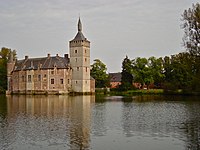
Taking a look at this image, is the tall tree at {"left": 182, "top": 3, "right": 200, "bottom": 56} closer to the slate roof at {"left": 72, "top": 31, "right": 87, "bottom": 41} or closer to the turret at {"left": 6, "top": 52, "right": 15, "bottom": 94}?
the slate roof at {"left": 72, "top": 31, "right": 87, "bottom": 41}

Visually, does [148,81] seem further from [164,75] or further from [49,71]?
[49,71]

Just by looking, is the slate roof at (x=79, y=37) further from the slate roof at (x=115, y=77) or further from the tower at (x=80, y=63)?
the slate roof at (x=115, y=77)

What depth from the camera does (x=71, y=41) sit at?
77125mm

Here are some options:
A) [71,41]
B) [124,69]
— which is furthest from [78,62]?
[124,69]

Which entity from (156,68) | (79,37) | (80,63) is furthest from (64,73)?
(156,68)

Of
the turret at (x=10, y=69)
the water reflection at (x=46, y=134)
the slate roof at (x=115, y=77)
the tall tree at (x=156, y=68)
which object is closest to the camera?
the water reflection at (x=46, y=134)

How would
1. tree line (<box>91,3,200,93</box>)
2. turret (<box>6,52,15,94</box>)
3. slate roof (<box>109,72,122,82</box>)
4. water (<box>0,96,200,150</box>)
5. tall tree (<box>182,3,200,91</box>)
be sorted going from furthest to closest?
slate roof (<box>109,72,122,82</box>), turret (<box>6,52,15,94</box>), tree line (<box>91,3,200,93</box>), tall tree (<box>182,3,200,91</box>), water (<box>0,96,200,150</box>)

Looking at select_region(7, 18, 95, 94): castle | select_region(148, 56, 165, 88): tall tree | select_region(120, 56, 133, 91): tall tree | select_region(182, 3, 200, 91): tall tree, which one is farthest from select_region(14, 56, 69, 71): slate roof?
select_region(182, 3, 200, 91): tall tree

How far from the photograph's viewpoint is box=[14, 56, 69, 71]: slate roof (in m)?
76.0

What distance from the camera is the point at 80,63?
75.6 m

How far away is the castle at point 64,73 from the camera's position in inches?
2958

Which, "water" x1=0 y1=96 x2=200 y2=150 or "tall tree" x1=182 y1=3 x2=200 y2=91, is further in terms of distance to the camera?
"tall tree" x1=182 y1=3 x2=200 y2=91

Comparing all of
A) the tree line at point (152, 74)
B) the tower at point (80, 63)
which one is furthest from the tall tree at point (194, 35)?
the tower at point (80, 63)

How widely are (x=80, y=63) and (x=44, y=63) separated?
9.43 meters
